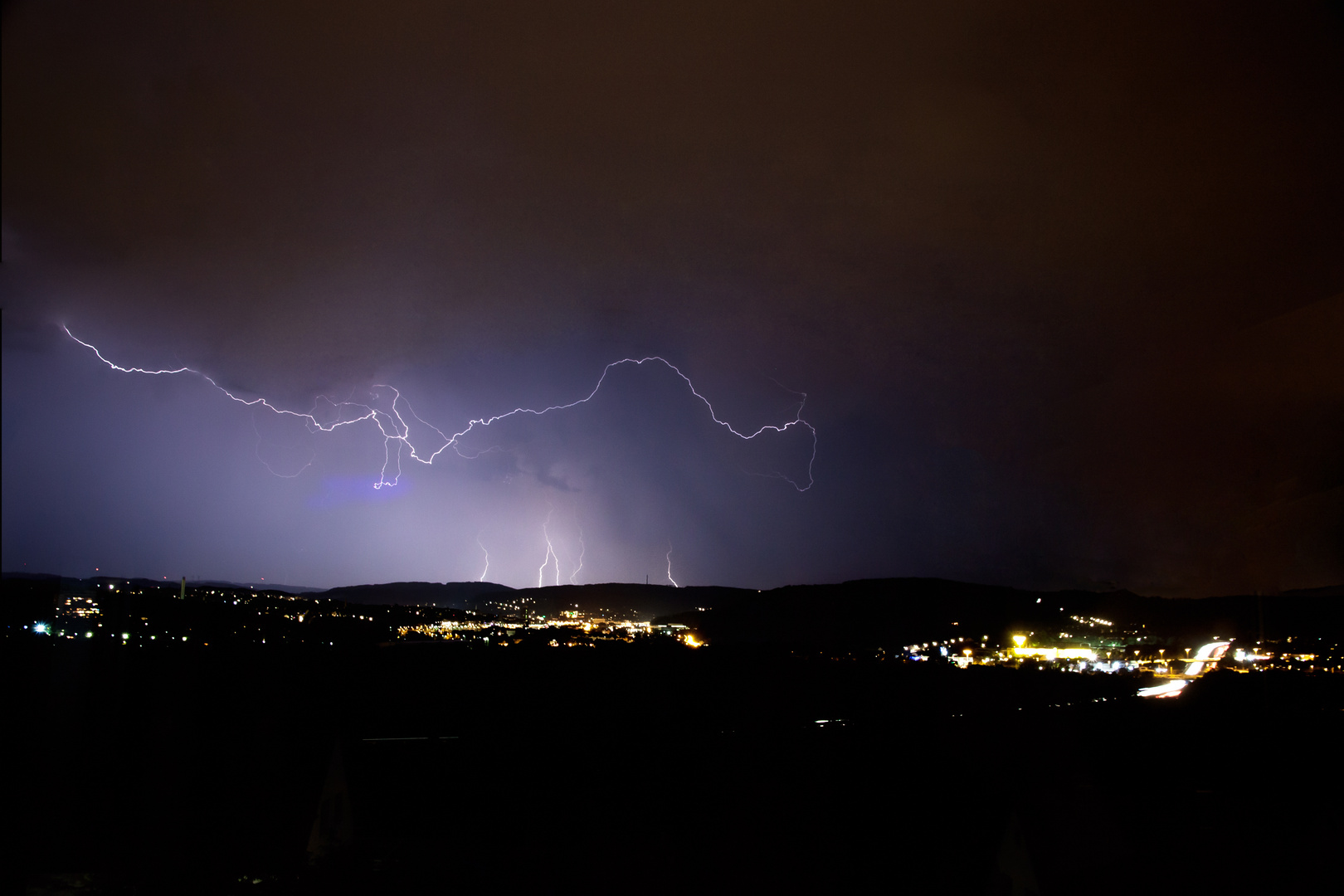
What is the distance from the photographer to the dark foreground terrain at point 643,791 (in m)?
5.97

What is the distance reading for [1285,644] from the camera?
37.6 metres

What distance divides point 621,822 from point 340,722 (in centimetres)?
958

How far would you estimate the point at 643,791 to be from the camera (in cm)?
923

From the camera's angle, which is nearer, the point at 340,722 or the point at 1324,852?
the point at 1324,852

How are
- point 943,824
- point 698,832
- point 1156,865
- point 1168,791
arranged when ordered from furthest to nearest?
point 1168,791, point 943,824, point 698,832, point 1156,865

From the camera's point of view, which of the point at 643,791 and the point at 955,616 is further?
the point at 955,616

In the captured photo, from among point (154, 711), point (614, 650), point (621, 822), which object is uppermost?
point (621, 822)

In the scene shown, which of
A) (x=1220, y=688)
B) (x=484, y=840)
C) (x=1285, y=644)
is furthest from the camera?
(x=1285, y=644)

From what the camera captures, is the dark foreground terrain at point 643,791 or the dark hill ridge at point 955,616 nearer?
the dark foreground terrain at point 643,791

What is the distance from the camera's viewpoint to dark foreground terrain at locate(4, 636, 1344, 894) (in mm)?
5973

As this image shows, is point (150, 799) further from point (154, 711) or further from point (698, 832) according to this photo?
point (154, 711)

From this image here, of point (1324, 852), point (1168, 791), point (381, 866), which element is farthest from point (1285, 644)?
point (381, 866)

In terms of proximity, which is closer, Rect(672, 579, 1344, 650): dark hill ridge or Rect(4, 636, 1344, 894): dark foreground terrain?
Rect(4, 636, 1344, 894): dark foreground terrain

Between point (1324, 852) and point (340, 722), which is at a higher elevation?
point (1324, 852)
